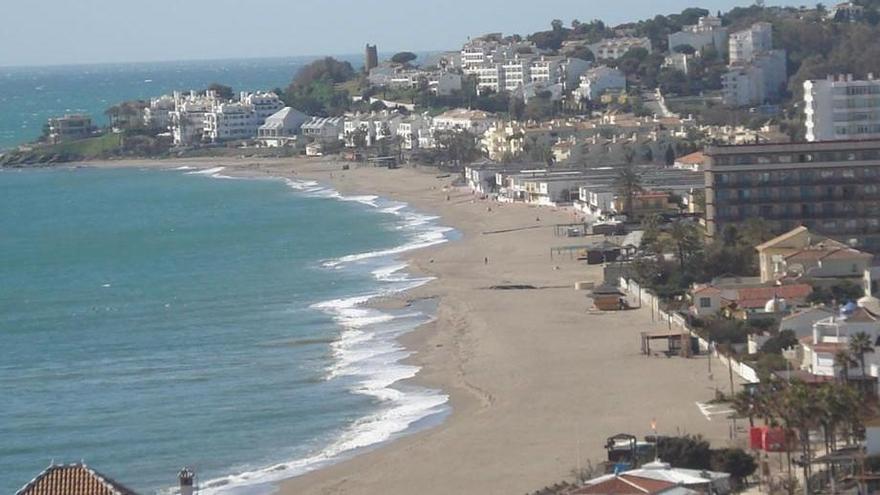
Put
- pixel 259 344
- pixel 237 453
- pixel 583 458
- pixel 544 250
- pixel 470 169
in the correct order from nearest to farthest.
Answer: pixel 583 458 < pixel 237 453 < pixel 259 344 < pixel 544 250 < pixel 470 169

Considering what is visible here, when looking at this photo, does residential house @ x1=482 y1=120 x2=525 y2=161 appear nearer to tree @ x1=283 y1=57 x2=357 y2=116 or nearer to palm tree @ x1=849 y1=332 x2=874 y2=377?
tree @ x1=283 y1=57 x2=357 y2=116

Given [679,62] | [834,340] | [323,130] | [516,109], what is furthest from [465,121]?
[834,340]

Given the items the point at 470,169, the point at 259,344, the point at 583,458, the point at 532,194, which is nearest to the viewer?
the point at 583,458

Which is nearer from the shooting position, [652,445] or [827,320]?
[652,445]

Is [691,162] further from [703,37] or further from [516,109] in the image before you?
[703,37]

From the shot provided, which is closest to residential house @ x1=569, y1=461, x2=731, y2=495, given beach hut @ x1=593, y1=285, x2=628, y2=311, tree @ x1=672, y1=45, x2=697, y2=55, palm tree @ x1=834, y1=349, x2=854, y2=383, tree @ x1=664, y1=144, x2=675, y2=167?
Result: palm tree @ x1=834, y1=349, x2=854, y2=383

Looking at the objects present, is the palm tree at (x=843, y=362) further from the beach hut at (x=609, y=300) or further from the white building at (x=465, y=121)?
the white building at (x=465, y=121)

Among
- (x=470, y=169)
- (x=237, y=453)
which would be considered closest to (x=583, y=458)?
(x=237, y=453)

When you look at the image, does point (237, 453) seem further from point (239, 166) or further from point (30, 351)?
point (239, 166)
